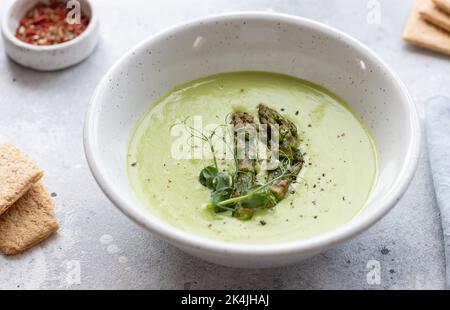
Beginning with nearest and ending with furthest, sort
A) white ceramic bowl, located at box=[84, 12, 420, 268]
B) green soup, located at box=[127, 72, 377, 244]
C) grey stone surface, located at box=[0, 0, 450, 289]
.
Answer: white ceramic bowl, located at box=[84, 12, 420, 268] → green soup, located at box=[127, 72, 377, 244] → grey stone surface, located at box=[0, 0, 450, 289]

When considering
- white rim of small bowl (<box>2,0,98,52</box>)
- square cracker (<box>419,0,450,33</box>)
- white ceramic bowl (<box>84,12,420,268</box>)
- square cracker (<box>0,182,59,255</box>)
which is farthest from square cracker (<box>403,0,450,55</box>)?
square cracker (<box>0,182,59,255</box>)

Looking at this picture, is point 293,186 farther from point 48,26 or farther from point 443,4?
point 48,26

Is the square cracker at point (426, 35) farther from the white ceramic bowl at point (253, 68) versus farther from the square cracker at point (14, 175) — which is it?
the square cracker at point (14, 175)

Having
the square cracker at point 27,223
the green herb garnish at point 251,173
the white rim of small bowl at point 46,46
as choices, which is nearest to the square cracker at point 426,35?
the green herb garnish at point 251,173

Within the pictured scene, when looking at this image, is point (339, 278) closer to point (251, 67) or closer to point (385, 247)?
point (385, 247)

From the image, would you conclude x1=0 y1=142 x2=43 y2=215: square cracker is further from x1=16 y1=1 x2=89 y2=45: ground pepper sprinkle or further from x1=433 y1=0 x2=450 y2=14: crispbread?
x1=433 y1=0 x2=450 y2=14: crispbread

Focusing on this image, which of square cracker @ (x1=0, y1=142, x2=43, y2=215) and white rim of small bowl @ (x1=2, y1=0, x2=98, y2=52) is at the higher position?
white rim of small bowl @ (x1=2, y1=0, x2=98, y2=52)
